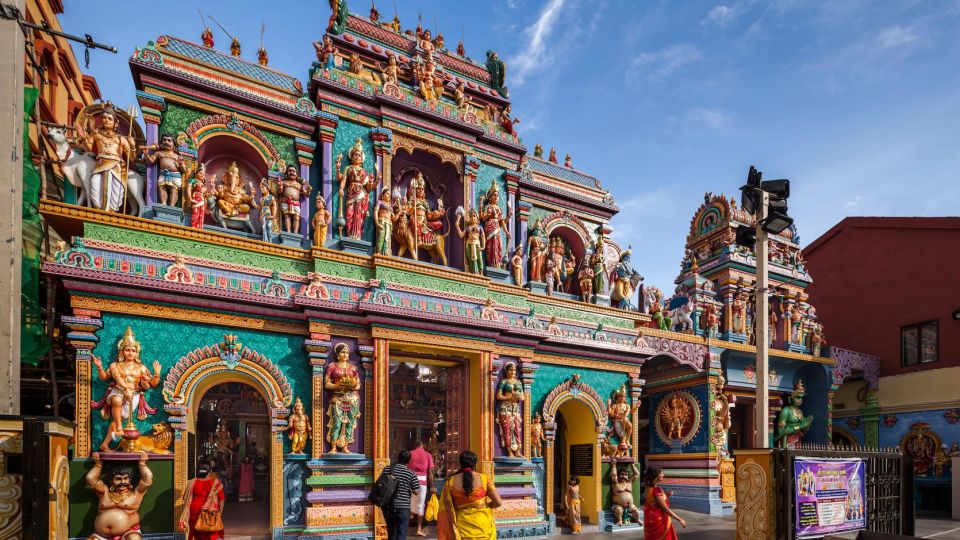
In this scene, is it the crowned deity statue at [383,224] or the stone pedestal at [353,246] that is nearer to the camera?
the stone pedestal at [353,246]

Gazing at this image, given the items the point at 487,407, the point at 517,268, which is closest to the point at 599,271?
the point at 517,268

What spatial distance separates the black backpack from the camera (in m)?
7.41

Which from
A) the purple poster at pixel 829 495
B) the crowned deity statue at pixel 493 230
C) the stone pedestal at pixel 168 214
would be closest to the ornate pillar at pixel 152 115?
the stone pedestal at pixel 168 214

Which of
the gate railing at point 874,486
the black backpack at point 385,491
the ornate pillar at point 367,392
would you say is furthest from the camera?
the ornate pillar at point 367,392

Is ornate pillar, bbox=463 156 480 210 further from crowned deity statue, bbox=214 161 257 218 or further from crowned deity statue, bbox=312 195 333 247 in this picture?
crowned deity statue, bbox=214 161 257 218

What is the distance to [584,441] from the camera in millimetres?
15023

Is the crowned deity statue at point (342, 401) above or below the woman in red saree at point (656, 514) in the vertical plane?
above

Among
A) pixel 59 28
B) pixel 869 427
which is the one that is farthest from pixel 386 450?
pixel 869 427

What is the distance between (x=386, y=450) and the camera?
11.6 metres

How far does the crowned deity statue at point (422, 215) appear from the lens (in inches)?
532

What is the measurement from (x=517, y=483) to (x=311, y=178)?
7840 mm

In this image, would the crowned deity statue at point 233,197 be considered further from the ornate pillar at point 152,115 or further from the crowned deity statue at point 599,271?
the crowned deity statue at point 599,271

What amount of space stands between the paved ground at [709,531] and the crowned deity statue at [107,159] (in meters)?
6.14

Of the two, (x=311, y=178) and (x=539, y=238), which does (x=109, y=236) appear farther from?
(x=539, y=238)
